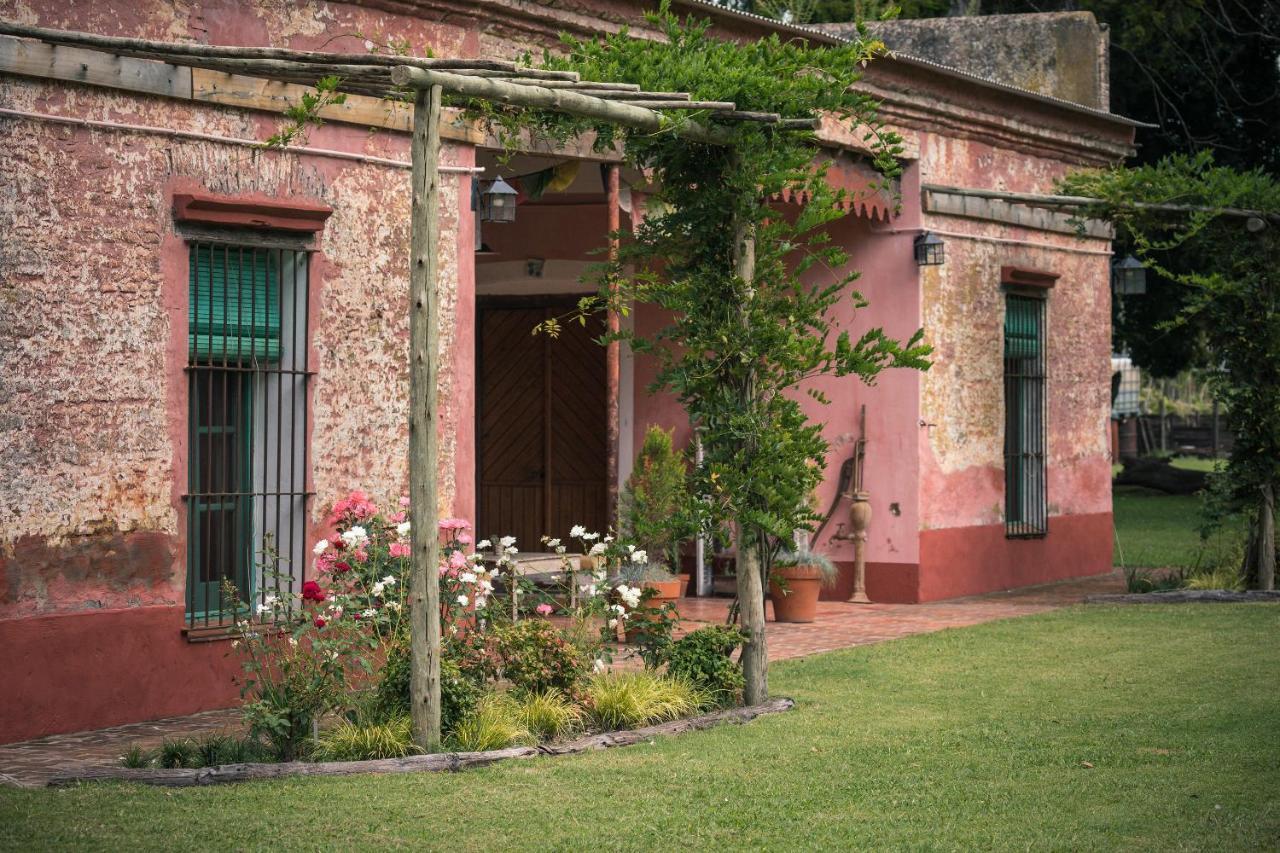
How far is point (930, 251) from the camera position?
13.9 metres

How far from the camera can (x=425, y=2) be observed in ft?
32.2

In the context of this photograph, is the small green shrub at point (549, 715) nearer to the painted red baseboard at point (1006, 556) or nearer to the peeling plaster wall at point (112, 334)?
the peeling plaster wall at point (112, 334)

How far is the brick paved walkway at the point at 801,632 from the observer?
7469 millimetres

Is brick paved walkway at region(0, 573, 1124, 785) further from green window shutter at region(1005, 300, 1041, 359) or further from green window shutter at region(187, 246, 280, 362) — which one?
green window shutter at region(1005, 300, 1041, 359)

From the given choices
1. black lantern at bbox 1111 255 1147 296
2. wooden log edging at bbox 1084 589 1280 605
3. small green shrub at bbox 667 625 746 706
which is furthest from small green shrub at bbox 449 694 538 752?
black lantern at bbox 1111 255 1147 296

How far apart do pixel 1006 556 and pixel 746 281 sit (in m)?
7.67

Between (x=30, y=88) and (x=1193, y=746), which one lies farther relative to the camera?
(x=30, y=88)

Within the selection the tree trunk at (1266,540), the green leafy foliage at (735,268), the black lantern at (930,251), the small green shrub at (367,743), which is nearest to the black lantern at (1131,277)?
the black lantern at (930,251)

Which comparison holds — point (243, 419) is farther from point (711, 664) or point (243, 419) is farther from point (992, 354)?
point (992, 354)

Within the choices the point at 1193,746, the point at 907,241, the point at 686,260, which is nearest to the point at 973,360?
the point at 907,241

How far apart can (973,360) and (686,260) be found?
6690mm

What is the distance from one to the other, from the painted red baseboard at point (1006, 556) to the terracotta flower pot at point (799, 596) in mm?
1552

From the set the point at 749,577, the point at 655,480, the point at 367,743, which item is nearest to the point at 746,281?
the point at 749,577

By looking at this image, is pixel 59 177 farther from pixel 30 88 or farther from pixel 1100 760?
pixel 1100 760
